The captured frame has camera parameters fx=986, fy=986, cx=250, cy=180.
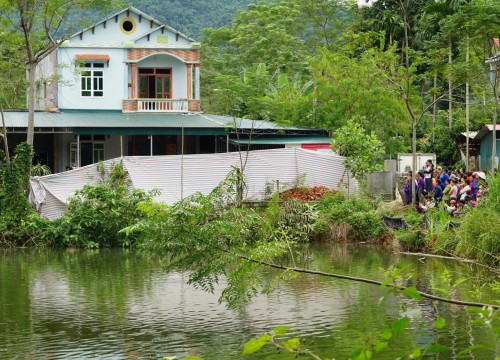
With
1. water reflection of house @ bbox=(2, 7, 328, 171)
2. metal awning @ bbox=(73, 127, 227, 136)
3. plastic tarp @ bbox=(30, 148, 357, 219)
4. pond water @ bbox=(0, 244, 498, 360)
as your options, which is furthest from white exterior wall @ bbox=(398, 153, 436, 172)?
pond water @ bbox=(0, 244, 498, 360)

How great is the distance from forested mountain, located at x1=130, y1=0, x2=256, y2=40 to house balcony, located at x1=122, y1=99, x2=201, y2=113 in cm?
4170

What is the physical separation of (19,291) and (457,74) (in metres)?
15.5

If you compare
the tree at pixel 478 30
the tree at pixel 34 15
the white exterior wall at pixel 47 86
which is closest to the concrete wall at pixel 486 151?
the tree at pixel 478 30

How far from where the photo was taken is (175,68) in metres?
40.4

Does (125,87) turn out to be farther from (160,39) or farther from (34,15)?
(34,15)

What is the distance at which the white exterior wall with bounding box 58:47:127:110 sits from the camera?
129ft

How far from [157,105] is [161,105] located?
0.16 meters

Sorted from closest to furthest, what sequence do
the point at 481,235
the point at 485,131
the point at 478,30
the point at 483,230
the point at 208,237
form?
the point at 208,237
the point at 481,235
the point at 483,230
the point at 478,30
the point at 485,131

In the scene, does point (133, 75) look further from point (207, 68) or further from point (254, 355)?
point (254, 355)

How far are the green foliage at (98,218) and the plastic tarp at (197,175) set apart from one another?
1.23 meters

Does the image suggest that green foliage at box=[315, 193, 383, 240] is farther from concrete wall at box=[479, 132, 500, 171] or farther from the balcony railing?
the balcony railing

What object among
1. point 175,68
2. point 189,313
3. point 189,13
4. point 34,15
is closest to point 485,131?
point 175,68

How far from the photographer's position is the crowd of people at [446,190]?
2348 centimetres

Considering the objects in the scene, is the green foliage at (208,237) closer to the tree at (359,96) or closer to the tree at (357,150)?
the tree at (357,150)
